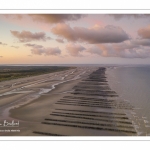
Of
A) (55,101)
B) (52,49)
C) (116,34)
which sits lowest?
(55,101)

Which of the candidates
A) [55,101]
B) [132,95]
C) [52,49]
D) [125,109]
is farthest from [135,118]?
[52,49]

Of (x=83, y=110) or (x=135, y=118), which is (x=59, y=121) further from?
(x=135, y=118)

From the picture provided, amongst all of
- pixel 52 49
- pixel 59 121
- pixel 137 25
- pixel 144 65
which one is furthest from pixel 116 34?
pixel 59 121
